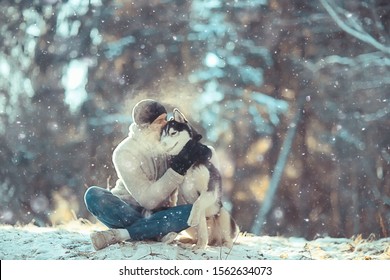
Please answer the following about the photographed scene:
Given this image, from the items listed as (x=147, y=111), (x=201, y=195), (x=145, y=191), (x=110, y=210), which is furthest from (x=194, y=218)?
(x=147, y=111)

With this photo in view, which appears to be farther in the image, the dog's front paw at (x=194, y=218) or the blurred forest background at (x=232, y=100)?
the blurred forest background at (x=232, y=100)

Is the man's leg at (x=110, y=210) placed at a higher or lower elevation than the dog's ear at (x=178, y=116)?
lower

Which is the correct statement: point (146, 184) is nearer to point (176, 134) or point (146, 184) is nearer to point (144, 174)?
point (144, 174)

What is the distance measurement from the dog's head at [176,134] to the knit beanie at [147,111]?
2.3 inches

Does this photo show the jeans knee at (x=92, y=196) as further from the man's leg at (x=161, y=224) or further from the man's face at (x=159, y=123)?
the man's face at (x=159, y=123)

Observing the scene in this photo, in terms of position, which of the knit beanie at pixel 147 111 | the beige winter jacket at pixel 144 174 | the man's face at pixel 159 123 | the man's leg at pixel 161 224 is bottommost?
the man's leg at pixel 161 224

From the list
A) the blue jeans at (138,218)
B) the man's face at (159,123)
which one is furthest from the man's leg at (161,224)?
the man's face at (159,123)

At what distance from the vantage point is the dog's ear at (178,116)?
2.51m

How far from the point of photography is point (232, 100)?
2.57 meters

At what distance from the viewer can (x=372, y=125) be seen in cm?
254

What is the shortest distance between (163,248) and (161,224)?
9 cm

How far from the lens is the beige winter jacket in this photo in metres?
2.45

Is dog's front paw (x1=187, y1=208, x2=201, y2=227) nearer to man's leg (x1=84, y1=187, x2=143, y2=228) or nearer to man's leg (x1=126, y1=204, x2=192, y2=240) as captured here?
man's leg (x1=126, y1=204, x2=192, y2=240)
